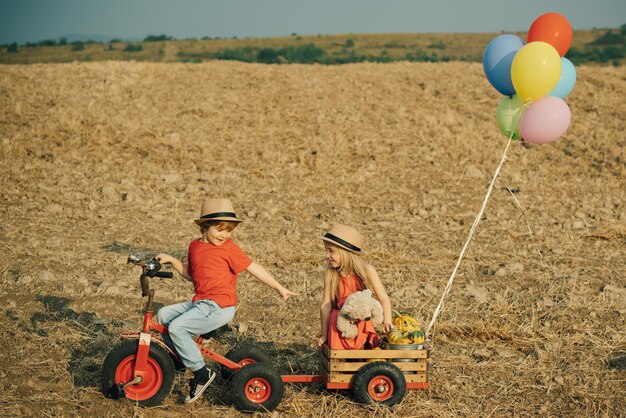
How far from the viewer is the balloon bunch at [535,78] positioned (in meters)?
6.01

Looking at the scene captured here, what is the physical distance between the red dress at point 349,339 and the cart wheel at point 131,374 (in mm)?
1099

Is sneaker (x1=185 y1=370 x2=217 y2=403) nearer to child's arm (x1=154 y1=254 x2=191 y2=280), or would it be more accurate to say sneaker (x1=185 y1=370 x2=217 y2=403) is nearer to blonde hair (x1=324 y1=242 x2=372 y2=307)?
child's arm (x1=154 y1=254 x2=191 y2=280)

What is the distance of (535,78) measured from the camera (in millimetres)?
6008

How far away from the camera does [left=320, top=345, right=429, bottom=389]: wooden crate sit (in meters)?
5.00

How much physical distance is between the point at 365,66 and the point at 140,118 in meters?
7.35

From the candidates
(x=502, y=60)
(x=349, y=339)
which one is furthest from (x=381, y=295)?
(x=502, y=60)

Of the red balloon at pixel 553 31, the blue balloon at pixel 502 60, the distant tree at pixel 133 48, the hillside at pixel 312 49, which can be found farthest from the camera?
the distant tree at pixel 133 48

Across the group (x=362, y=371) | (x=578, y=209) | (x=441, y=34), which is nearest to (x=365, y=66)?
(x=578, y=209)

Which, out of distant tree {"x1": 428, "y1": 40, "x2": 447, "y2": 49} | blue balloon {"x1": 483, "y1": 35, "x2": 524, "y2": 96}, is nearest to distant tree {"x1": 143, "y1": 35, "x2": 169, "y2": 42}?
distant tree {"x1": 428, "y1": 40, "x2": 447, "y2": 49}

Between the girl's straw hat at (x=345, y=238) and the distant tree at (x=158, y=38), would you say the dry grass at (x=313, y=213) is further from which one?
the distant tree at (x=158, y=38)

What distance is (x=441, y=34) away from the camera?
48.9 metres

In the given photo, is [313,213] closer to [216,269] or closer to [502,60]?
[502,60]

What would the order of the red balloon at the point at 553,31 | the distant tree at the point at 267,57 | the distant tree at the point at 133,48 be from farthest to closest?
the distant tree at the point at 133,48 → the distant tree at the point at 267,57 → the red balloon at the point at 553,31

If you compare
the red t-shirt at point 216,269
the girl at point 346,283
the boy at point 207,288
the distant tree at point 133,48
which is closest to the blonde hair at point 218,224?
the boy at point 207,288
